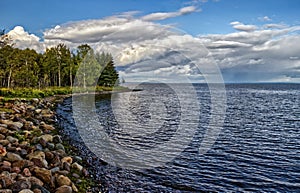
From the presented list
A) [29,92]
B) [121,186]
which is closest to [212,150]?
[121,186]

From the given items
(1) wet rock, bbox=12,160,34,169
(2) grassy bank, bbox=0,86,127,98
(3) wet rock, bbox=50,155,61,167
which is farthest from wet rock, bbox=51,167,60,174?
(2) grassy bank, bbox=0,86,127,98

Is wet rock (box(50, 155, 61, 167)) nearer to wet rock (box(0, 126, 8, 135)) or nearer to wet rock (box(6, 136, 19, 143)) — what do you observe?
wet rock (box(6, 136, 19, 143))

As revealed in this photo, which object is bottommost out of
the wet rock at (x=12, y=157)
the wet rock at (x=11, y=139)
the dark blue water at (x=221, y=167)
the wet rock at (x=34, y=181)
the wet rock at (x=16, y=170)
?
the dark blue water at (x=221, y=167)

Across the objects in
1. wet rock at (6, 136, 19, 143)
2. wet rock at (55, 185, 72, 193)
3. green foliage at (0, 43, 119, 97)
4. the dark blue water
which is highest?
green foliage at (0, 43, 119, 97)

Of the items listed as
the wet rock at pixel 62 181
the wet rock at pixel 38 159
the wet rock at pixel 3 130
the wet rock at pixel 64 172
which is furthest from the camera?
the wet rock at pixel 3 130

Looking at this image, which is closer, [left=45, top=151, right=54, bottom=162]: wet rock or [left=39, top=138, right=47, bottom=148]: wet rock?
[left=45, top=151, right=54, bottom=162]: wet rock

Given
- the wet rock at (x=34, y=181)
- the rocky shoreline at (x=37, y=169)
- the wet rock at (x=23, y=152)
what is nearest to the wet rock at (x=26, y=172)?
the rocky shoreline at (x=37, y=169)

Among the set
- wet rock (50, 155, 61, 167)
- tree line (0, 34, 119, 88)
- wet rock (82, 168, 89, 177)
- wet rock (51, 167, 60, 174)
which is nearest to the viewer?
wet rock (51, 167, 60, 174)

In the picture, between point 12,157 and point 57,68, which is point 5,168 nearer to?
point 12,157

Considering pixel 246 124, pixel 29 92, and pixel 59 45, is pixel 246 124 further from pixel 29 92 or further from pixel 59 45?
pixel 59 45

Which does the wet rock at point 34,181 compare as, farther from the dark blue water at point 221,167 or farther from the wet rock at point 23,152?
the wet rock at point 23,152

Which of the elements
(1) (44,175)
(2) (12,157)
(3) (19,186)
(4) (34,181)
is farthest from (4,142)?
(3) (19,186)

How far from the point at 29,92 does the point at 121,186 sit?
147 feet

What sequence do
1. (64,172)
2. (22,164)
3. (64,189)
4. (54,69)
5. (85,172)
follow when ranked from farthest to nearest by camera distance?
(54,69) → (85,172) → (64,172) → (22,164) → (64,189)
